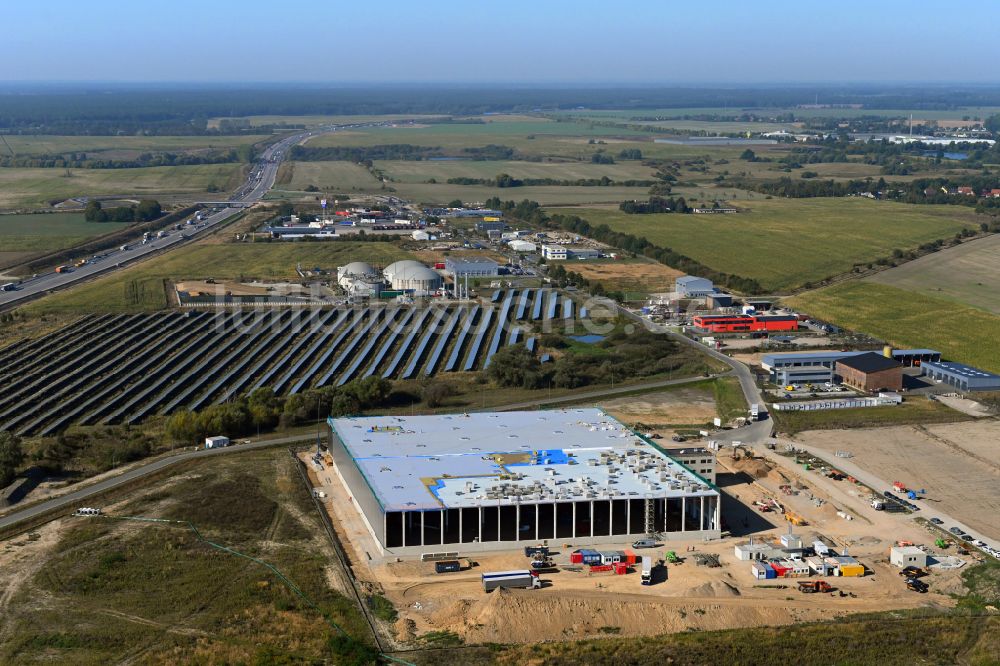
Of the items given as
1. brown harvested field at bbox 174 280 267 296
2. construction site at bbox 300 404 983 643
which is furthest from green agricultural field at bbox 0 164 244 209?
construction site at bbox 300 404 983 643

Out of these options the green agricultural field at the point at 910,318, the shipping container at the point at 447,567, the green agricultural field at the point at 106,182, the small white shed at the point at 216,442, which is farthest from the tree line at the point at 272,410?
the green agricultural field at the point at 106,182

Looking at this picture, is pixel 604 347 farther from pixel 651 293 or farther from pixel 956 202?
pixel 956 202

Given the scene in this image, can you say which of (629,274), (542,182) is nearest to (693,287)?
(629,274)

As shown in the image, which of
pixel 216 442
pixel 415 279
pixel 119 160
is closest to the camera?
pixel 216 442

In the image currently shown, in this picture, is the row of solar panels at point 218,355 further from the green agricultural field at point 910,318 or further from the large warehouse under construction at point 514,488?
the green agricultural field at point 910,318

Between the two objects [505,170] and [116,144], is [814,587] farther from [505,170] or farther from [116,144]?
[116,144]

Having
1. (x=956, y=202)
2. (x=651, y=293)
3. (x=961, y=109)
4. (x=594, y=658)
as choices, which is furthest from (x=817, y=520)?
(x=961, y=109)
